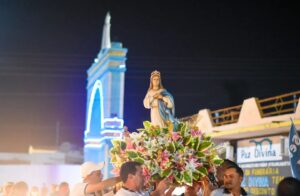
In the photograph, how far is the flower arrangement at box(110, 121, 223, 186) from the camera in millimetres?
5262

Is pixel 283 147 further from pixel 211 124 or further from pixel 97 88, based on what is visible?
pixel 97 88

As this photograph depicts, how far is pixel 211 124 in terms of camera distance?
22.2 metres

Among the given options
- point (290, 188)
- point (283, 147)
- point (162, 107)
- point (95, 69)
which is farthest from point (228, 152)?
point (95, 69)

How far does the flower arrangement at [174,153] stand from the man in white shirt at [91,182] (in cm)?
34

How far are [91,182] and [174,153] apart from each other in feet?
4.39

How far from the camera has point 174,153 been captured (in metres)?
5.29

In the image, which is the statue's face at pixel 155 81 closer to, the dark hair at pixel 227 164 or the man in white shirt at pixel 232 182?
the dark hair at pixel 227 164

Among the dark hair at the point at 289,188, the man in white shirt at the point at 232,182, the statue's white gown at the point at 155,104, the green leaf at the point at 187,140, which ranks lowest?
the dark hair at the point at 289,188

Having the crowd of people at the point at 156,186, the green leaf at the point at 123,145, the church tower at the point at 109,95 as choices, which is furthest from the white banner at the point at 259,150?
the green leaf at the point at 123,145

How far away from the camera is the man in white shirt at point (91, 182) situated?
555cm

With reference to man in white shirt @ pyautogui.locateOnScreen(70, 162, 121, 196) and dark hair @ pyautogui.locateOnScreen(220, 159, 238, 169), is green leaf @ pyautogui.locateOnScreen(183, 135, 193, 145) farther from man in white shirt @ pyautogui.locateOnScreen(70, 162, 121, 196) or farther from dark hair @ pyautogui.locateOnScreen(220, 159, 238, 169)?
man in white shirt @ pyautogui.locateOnScreen(70, 162, 121, 196)

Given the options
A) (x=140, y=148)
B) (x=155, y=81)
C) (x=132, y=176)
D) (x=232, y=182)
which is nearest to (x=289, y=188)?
(x=232, y=182)

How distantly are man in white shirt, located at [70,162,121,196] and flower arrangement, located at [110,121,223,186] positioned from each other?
339 millimetres

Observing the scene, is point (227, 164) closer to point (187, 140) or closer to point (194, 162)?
point (194, 162)
